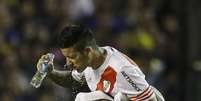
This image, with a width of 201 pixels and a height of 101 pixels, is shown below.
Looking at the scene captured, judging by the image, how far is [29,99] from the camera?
1193 centimetres

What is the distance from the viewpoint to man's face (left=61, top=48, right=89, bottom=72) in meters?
7.20

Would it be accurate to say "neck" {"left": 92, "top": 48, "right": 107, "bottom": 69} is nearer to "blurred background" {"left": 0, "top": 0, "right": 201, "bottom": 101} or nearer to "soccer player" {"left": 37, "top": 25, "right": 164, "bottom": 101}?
"soccer player" {"left": 37, "top": 25, "right": 164, "bottom": 101}

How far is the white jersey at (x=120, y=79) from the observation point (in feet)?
23.7

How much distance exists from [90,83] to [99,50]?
13.8 inches

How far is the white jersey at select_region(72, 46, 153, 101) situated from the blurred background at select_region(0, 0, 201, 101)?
4334 mm

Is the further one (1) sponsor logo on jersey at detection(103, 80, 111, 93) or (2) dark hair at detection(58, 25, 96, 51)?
(1) sponsor logo on jersey at detection(103, 80, 111, 93)

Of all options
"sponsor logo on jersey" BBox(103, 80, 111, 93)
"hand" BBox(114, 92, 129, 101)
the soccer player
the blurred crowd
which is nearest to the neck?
the soccer player

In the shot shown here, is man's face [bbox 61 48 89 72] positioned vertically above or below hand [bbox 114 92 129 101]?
above

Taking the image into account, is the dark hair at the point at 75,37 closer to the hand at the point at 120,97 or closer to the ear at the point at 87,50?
the ear at the point at 87,50

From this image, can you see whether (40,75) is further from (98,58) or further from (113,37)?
(113,37)

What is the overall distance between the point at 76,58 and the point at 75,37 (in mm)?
175

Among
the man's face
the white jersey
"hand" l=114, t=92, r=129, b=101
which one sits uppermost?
the man's face

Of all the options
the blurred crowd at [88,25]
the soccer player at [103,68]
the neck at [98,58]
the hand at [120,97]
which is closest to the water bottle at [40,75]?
the soccer player at [103,68]

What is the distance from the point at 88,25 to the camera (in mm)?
12758
